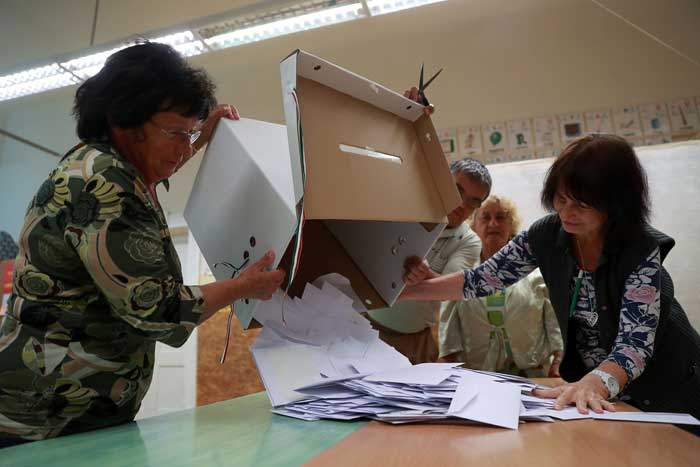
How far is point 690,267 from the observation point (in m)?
2.10

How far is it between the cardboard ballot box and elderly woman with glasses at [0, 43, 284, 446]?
14 centimetres

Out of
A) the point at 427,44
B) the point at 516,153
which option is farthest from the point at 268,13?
the point at 516,153

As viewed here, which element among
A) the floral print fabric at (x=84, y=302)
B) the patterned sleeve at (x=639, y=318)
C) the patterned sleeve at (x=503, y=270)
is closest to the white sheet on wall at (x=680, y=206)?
the patterned sleeve at (x=503, y=270)

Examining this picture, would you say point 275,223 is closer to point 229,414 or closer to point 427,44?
point 229,414

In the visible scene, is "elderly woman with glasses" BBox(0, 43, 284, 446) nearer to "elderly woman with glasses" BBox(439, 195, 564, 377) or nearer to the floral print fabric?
the floral print fabric

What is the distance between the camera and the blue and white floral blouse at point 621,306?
2.52 ft

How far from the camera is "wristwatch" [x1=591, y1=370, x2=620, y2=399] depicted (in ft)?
2.24

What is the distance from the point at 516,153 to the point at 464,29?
37.7 inches

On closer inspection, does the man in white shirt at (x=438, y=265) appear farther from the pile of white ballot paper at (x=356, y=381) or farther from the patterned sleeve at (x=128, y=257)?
the patterned sleeve at (x=128, y=257)

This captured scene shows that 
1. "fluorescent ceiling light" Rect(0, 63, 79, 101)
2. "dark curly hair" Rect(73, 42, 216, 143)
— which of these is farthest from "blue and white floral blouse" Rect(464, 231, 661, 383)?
"fluorescent ceiling light" Rect(0, 63, 79, 101)

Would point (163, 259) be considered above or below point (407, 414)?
above

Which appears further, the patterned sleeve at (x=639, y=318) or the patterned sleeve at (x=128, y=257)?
the patterned sleeve at (x=639, y=318)

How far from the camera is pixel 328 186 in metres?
0.68

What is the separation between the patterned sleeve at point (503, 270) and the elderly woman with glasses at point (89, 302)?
2.15 ft
